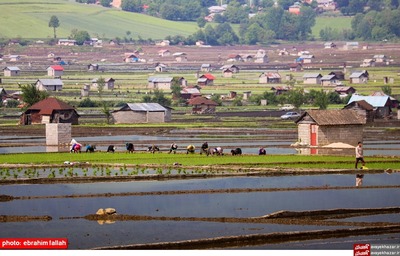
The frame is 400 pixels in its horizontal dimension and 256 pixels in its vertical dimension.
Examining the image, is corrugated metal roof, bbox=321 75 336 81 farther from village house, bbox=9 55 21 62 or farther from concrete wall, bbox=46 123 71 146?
concrete wall, bbox=46 123 71 146

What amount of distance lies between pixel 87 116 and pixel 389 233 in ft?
146

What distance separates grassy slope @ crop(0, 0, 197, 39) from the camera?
145 metres

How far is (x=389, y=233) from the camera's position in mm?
19875

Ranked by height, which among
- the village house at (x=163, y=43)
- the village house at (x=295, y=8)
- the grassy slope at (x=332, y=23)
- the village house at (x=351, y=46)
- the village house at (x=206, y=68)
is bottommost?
the village house at (x=206, y=68)

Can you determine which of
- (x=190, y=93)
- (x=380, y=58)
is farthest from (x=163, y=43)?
(x=190, y=93)

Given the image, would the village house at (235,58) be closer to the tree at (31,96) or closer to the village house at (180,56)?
the village house at (180,56)

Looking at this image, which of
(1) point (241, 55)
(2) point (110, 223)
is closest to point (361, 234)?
(2) point (110, 223)

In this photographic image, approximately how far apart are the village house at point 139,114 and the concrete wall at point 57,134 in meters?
17.8

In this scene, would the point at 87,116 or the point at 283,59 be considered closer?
the point at 87,116

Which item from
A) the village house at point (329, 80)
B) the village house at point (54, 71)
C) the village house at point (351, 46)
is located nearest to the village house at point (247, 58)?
the village house at point (351, 46)

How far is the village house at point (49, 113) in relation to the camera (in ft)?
187

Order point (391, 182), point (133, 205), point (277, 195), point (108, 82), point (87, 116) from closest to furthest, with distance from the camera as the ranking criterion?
point (133, 205) < point (277, 195) < point (391, 182) < point (87, 116) < point (108, 82)

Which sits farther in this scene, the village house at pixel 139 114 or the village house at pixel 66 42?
the village house at pixel 66 42

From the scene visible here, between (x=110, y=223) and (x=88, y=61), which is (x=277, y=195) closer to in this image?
(x=110, y=223)
